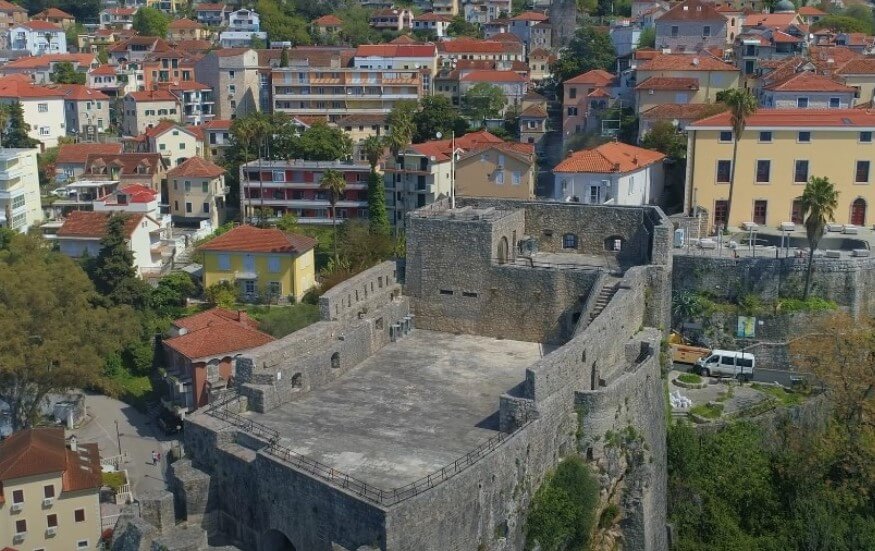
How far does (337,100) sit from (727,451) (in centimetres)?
7289

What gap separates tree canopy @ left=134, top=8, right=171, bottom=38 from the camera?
137 m

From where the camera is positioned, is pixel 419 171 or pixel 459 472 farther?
pixel 419 171

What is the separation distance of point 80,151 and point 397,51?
3532cm

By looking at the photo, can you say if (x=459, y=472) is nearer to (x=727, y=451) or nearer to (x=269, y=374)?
(x=269, y=374)

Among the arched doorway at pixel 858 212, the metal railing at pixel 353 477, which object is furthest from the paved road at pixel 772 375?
the metal railing at pixel 353 477

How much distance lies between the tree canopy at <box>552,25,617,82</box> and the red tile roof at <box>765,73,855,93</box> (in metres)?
36.5

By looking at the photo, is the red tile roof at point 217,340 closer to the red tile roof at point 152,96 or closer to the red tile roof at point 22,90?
the red tile roof at point 22,90

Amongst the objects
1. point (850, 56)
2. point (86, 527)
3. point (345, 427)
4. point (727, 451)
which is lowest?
point (86, 527)

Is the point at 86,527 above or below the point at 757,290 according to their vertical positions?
below

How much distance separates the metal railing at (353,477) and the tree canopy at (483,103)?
2596 inches

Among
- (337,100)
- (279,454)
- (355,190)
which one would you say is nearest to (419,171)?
(355,190)

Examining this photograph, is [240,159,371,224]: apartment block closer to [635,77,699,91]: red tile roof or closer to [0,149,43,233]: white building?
[0,149,43,233]: white building

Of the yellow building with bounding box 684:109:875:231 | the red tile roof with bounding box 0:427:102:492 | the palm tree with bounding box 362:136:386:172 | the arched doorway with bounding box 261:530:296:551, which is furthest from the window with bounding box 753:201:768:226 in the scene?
the red tile roof with bounding box 0:427:102:492

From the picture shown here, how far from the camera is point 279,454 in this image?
81.3 feet
